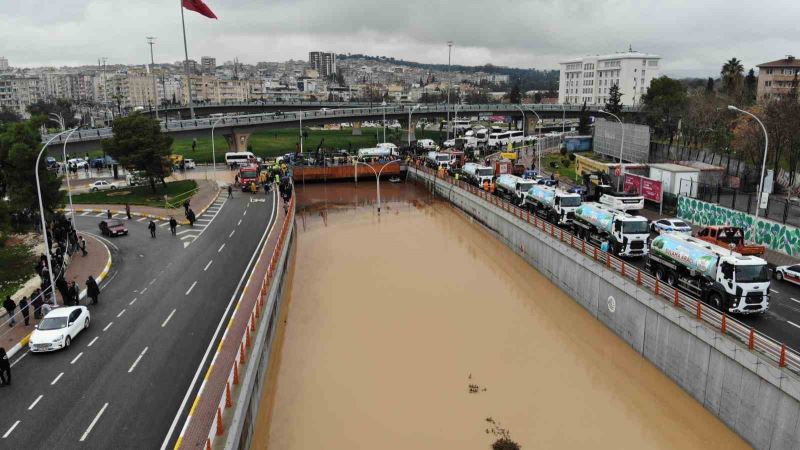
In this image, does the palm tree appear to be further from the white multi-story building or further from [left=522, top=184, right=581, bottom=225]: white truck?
[left=522, top=184, right=581, bottom=225]: white truck

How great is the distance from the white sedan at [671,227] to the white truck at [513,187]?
11.8 metres

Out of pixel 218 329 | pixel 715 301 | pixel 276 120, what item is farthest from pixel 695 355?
pixel 276 120

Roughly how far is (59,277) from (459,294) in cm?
2149

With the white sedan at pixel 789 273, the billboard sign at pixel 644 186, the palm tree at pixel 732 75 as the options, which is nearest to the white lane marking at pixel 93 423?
the white sedan at pixel 789 273

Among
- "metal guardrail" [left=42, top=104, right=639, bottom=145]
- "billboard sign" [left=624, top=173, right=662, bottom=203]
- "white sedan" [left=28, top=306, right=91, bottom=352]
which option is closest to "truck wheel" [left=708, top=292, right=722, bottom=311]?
"billboard sign" [left=624, top=173, right=662, bottom=203]

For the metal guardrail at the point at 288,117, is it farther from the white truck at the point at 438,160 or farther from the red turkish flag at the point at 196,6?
the white truck at the point at 438,160

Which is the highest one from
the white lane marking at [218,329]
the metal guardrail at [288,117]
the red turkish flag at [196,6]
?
the red turkish flag at [196,6]

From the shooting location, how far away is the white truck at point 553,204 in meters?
37.0

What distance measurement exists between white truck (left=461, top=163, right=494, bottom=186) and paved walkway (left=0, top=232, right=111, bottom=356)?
1339 inches

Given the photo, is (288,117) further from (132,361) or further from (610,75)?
(610,75)

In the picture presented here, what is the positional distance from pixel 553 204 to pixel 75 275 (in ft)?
97.0

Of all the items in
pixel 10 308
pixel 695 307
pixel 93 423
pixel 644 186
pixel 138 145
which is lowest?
pixel 93 423

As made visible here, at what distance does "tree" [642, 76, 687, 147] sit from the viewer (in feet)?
271

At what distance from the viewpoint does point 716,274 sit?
21.5m
